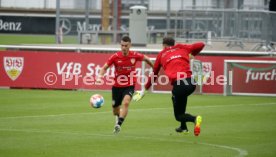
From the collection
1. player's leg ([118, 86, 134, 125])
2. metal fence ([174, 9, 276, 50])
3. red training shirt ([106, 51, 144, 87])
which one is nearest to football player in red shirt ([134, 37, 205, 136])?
player's leg ([118, 86, 134, 125])

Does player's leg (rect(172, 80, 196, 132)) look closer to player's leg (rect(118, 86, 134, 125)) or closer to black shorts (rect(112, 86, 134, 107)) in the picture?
player's leg (rect(118, 86, 134, 125))

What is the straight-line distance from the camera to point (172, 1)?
1799 inches

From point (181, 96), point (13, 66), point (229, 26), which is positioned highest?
point (229, 26)

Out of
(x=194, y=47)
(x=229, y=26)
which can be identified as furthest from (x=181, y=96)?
(x=229, y=26)

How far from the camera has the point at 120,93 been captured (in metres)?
18.1

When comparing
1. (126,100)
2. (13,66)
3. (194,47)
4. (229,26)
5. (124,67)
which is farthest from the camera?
(229,26)

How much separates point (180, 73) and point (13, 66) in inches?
527

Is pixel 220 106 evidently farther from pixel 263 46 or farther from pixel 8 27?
→ pixel 8 27

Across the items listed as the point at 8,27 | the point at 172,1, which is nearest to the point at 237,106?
the point at 172,1

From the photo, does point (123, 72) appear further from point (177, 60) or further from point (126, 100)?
point (177, 60)

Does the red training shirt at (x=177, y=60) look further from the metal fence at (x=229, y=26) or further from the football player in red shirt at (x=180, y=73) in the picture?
the metal fence at (x=229, y=26)

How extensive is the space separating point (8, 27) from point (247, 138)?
109 ft

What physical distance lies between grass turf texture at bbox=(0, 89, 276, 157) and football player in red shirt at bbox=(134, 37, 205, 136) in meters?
0.48

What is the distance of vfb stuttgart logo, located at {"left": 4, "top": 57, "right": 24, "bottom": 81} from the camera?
95.1ft
